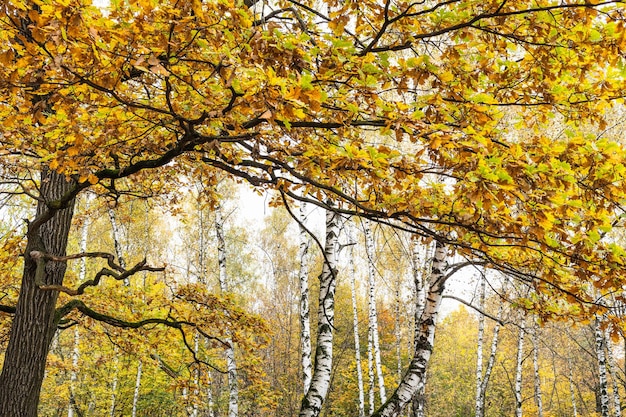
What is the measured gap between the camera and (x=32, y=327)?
14.2ft

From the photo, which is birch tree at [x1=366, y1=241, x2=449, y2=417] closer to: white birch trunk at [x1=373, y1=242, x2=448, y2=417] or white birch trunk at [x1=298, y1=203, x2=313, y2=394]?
white birch trunk at [x1=373, y1=242, x2=448, y2=417]

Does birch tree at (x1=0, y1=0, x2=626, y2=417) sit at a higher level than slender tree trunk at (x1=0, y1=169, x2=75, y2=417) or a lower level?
higher

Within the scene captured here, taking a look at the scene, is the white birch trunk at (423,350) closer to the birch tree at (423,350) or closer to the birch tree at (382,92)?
the birch tree at (423,350)

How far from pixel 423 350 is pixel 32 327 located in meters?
4.14

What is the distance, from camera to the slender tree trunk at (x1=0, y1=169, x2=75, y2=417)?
416 cm

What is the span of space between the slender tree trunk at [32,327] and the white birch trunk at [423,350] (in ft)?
11.4

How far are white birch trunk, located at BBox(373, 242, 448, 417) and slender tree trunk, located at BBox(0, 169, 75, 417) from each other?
3.47 m

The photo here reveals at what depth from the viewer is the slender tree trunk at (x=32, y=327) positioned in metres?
4.16

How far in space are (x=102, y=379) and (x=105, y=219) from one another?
8.84 meters

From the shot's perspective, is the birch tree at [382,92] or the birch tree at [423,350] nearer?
the birch tree at [382,92]

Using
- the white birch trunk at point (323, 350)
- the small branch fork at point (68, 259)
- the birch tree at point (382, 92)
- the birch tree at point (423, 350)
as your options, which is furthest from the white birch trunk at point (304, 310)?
the birch tree at point (382, 92)

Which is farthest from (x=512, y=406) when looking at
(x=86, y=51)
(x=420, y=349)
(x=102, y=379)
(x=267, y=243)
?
(x=86, y=51)

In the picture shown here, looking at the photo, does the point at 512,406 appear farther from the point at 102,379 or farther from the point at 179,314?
the point at 179,314

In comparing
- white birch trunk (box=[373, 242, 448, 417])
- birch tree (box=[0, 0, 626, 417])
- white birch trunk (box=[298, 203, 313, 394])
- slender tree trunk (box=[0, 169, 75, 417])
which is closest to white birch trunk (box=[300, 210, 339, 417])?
white birch trunk (box=[373, 242, 448, 417])
